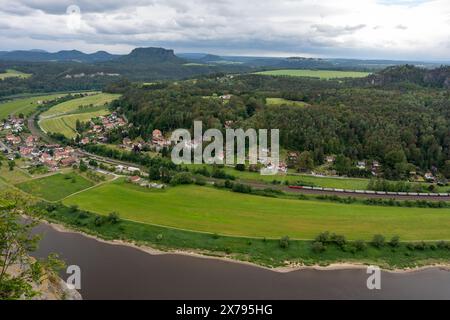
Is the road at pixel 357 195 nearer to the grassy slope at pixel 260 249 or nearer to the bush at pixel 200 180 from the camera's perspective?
the bush at pixel 200 180

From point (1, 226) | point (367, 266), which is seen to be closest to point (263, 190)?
point (367, 266)

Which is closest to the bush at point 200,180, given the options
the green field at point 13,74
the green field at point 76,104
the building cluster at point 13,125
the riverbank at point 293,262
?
the riverbank at point 293,262

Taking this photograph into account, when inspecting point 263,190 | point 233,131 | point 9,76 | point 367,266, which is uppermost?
point 9,76

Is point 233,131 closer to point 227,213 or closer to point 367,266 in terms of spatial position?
point 227,213

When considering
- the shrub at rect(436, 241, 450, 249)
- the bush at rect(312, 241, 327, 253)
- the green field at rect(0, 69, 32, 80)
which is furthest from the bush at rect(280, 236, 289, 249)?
the green field at rect(0, 69, 32, 80)

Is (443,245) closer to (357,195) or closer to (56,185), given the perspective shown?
(357,195)

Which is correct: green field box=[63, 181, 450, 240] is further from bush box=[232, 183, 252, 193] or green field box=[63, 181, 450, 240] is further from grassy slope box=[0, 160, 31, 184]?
grassy slope box=[0, 160, 31, 184]
